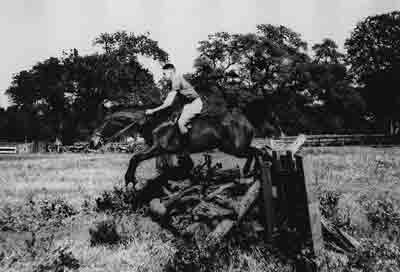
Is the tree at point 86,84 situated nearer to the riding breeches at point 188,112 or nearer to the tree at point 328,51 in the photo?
the tree at point 328,51

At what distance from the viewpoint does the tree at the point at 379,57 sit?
43.2 meters

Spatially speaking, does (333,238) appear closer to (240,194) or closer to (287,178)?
(287,178)

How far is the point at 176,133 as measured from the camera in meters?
7.53

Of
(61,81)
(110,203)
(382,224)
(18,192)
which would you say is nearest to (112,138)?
(110,203)

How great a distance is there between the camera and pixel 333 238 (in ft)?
14.1

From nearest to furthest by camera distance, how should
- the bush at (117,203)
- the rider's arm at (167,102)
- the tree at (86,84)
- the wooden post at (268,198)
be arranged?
the wooden post at (268,198), the bush at (117,203), the rider's arm at (167,102), the tree at (86,84)

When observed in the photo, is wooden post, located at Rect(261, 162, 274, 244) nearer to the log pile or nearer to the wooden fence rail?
the log pile

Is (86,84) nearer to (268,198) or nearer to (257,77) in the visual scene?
Result: (257,77)

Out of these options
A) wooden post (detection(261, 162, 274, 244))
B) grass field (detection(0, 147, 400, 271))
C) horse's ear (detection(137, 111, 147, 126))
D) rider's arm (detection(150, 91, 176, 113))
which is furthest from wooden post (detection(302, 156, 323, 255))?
horse's ear (detection(137, 111, 147, 126))

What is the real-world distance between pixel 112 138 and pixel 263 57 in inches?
1485

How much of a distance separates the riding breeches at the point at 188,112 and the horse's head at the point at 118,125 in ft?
2.53

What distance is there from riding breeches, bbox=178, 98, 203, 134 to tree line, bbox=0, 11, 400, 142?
32.8 metres

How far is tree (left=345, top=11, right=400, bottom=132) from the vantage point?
43.2 metres

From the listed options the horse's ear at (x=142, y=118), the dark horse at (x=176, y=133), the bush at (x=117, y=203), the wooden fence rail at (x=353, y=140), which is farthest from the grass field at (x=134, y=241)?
the wooden fence rail at (x=353, y=140)
